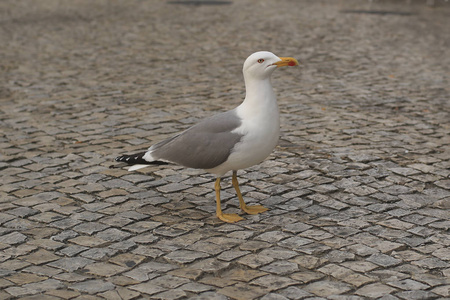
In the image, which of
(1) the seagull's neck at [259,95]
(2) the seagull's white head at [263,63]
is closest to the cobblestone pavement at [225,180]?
(1) the seagull's neck at [259,95]

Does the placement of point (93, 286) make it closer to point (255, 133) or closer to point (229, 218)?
point (229, 218)

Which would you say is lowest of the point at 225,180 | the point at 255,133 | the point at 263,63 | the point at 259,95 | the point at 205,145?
the point at 225,180

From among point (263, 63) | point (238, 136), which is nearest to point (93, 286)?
point (238, 136)

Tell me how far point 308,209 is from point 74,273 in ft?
6.80

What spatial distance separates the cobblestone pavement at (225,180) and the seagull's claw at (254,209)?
59 millimetres

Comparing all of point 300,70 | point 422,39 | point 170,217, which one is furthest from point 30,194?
point 422,39

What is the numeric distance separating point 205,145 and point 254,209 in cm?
73

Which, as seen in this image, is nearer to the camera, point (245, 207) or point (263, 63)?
point (263, 63)

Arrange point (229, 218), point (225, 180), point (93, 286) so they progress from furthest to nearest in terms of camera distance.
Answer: point (225, 180)
point (229, 218)
point (93, 286)

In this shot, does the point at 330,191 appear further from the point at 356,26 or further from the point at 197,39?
the point at 356,26

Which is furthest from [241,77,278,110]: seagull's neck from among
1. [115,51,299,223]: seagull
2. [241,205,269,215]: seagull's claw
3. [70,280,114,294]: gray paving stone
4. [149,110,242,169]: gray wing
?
[70,280,114,294]: gray paving stone

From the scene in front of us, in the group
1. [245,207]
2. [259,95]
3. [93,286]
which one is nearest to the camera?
[93,286]

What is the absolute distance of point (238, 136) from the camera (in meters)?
5.28

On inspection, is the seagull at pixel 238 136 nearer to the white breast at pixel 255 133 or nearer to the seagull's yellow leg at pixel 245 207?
the white breast at pixel 255 133
